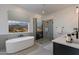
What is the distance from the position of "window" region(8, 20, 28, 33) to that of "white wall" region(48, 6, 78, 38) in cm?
48

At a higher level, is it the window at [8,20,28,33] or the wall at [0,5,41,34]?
the wall at [0,5,41,34]

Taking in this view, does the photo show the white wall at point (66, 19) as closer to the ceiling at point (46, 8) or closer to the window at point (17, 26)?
the ceiling at point (46, 8)

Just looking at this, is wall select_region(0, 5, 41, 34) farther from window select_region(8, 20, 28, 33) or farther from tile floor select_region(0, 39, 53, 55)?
tile floor select_region(0, 39, 53, 55)

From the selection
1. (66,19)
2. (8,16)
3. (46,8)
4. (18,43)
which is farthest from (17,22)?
(66,19)

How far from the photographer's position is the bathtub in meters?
1.37

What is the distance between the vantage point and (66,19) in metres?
1.39

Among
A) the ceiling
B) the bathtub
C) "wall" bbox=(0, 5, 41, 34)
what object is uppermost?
the ceiling

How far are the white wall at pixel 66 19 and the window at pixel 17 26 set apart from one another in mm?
481

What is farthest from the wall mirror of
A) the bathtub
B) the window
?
the bathtub

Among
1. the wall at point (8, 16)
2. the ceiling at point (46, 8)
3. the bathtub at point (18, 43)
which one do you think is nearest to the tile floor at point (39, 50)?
the bathtub at point (18, 43)

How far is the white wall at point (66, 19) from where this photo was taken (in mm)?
1332

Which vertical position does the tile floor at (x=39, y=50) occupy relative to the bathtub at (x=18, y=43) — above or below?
below

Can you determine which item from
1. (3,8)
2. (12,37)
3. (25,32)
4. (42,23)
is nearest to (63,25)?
(42,23)
